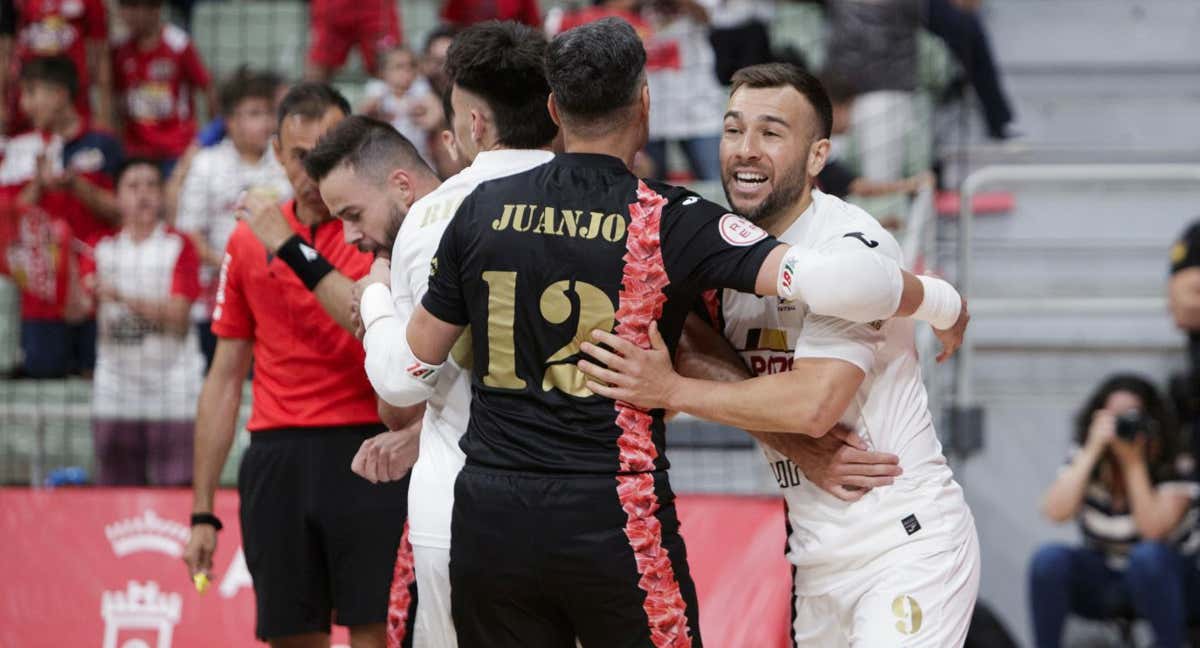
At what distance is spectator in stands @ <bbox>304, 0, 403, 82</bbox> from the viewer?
913cm

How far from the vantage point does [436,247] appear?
345 centimetres

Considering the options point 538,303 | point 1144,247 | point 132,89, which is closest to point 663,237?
point 538,303

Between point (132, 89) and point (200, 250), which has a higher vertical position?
point (132, 89)

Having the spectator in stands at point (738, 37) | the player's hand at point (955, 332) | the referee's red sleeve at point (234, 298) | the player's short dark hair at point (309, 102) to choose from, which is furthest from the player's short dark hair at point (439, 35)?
the player's hand at point (955, 332)

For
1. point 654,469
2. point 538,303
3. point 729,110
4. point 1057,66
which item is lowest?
point 654,469

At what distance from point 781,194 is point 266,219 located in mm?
1551

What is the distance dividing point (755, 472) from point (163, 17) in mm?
5730

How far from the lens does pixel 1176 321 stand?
23.3 feet

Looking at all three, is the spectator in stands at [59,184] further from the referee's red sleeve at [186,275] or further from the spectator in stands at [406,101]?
the spectator in stands at [406,101]

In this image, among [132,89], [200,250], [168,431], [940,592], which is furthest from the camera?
[132,89]

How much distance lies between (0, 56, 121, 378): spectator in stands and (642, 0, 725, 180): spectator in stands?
10.6 ft

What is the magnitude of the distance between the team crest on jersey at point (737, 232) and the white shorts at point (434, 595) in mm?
1015

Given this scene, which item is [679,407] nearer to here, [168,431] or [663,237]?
[663,237]

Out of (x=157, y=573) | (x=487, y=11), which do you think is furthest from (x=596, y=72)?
(x=487, y=11)
